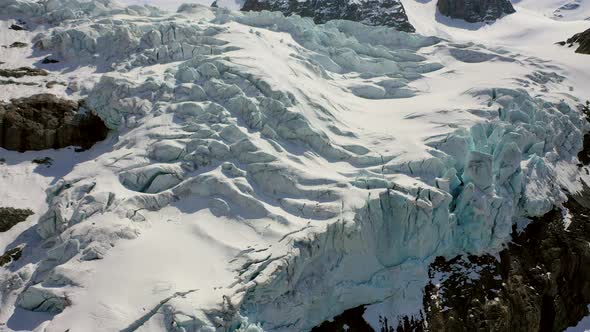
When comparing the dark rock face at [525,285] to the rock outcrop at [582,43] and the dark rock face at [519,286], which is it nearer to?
the dark rock face at [519,286]

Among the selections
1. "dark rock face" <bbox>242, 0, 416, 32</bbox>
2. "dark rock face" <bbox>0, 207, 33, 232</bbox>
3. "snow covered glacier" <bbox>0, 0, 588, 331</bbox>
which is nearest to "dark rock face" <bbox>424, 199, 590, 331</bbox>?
"snow covered glacier" <bbox>0, 0, 588, 331</bbox>

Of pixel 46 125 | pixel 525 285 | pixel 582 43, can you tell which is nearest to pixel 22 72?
pixel 46 125

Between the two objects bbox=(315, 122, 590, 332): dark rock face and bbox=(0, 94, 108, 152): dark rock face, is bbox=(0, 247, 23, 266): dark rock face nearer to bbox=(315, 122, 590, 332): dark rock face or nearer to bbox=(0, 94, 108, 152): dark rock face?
bbox=(0, 94, 108, 152): dark rock face

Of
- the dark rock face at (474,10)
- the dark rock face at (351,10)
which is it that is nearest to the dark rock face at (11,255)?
the dark rock face at (351,10)

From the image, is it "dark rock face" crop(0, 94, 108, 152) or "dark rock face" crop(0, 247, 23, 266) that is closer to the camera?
"dark rock face" crop(0, 247, 23, 266)

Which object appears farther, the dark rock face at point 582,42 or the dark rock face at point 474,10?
the dark rock face at point 474,10

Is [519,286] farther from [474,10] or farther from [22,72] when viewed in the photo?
[474,10]
